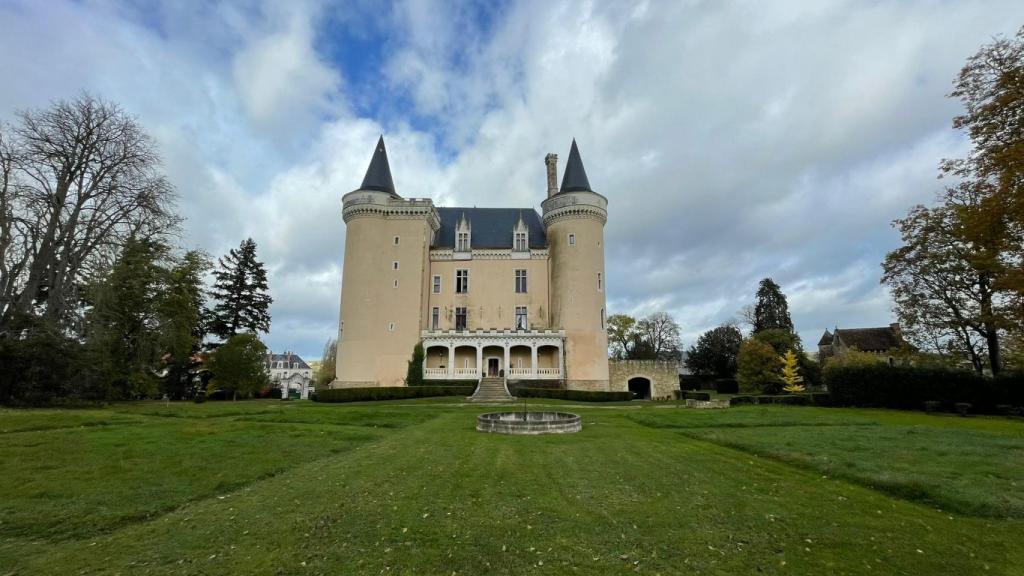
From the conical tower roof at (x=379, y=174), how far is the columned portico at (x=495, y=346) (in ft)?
39.9

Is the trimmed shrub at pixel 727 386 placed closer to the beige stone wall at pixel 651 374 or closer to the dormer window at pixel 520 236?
the beige stone wall at pixel 651 374

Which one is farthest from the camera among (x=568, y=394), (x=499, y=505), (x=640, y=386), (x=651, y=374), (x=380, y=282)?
(x=640, y=386)

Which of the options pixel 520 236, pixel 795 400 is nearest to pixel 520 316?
pixel 520 236

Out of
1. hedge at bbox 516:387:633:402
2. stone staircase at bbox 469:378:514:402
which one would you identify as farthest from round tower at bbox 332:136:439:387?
hedge at bbox 516:387:633:402

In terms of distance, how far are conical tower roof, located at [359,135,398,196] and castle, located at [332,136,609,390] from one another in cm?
10

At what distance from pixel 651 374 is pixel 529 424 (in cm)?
2582

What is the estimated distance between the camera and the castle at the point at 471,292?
1357 inches

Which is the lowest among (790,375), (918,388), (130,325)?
(918,388)

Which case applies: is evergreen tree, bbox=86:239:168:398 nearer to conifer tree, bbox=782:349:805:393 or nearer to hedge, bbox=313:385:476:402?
hedge, bbox=313:385:476:402

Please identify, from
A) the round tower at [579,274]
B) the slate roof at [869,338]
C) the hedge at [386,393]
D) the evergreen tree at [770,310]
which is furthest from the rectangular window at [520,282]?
the slate roof at [869,338]

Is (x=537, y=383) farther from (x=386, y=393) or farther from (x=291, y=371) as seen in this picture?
(x=291, y=371)

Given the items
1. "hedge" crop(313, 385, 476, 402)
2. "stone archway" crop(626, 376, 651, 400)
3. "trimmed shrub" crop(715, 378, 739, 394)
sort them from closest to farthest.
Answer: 1. "hedge" crop(313, 385, 476, 402)
2. "stone archway" crop(626, 376, 651, 400)
3. "trimmed shrub" crop(715, 378, 739, 394)

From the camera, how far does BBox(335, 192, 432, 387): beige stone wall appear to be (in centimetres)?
3394

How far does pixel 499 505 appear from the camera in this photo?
20.4 ft
